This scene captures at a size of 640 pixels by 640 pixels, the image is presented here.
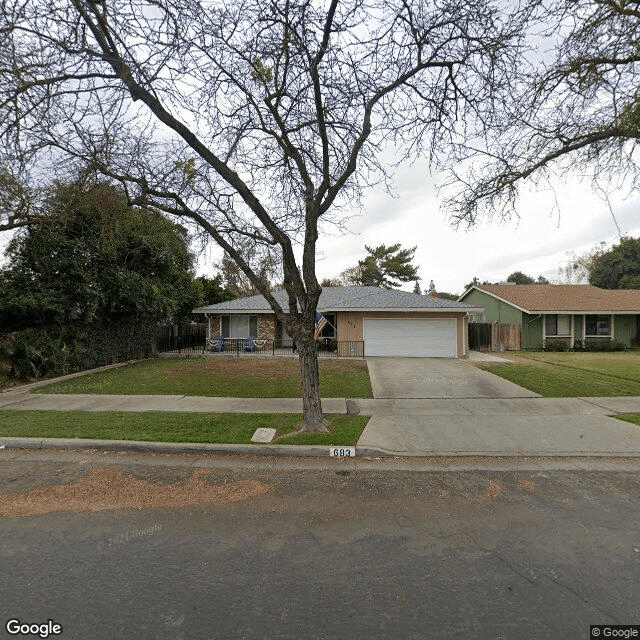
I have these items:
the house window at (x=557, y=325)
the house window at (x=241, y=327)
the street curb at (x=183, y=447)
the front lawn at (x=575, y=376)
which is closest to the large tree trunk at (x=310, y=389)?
the street curb at (x=183, y=447)

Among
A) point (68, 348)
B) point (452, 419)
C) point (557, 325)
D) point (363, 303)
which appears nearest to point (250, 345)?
point (363, 303)

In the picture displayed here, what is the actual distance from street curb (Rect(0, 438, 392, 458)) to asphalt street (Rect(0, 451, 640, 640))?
0.52 metres

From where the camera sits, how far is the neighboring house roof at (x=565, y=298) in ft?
77.0

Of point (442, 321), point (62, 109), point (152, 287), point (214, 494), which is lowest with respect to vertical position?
point (214, 494)

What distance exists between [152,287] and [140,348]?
388cm

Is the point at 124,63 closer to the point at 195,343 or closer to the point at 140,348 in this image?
the point at 140,348

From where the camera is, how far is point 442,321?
1948 centimetres

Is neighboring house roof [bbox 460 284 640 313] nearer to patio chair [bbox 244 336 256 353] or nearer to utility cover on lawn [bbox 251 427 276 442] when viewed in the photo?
patio chair [bbox 244 336 256 353]

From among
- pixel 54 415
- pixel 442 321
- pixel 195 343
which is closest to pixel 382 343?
pixel 442 321

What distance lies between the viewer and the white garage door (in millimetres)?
19344

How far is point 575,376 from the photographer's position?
503 inches

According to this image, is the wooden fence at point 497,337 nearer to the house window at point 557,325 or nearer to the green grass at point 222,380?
the house window at point 557,325

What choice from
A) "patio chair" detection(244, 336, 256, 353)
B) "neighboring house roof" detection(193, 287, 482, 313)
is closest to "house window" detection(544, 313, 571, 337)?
"neighboring house roof" detection(193, 287, 482, 313)

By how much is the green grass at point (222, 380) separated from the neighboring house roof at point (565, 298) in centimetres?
1415
